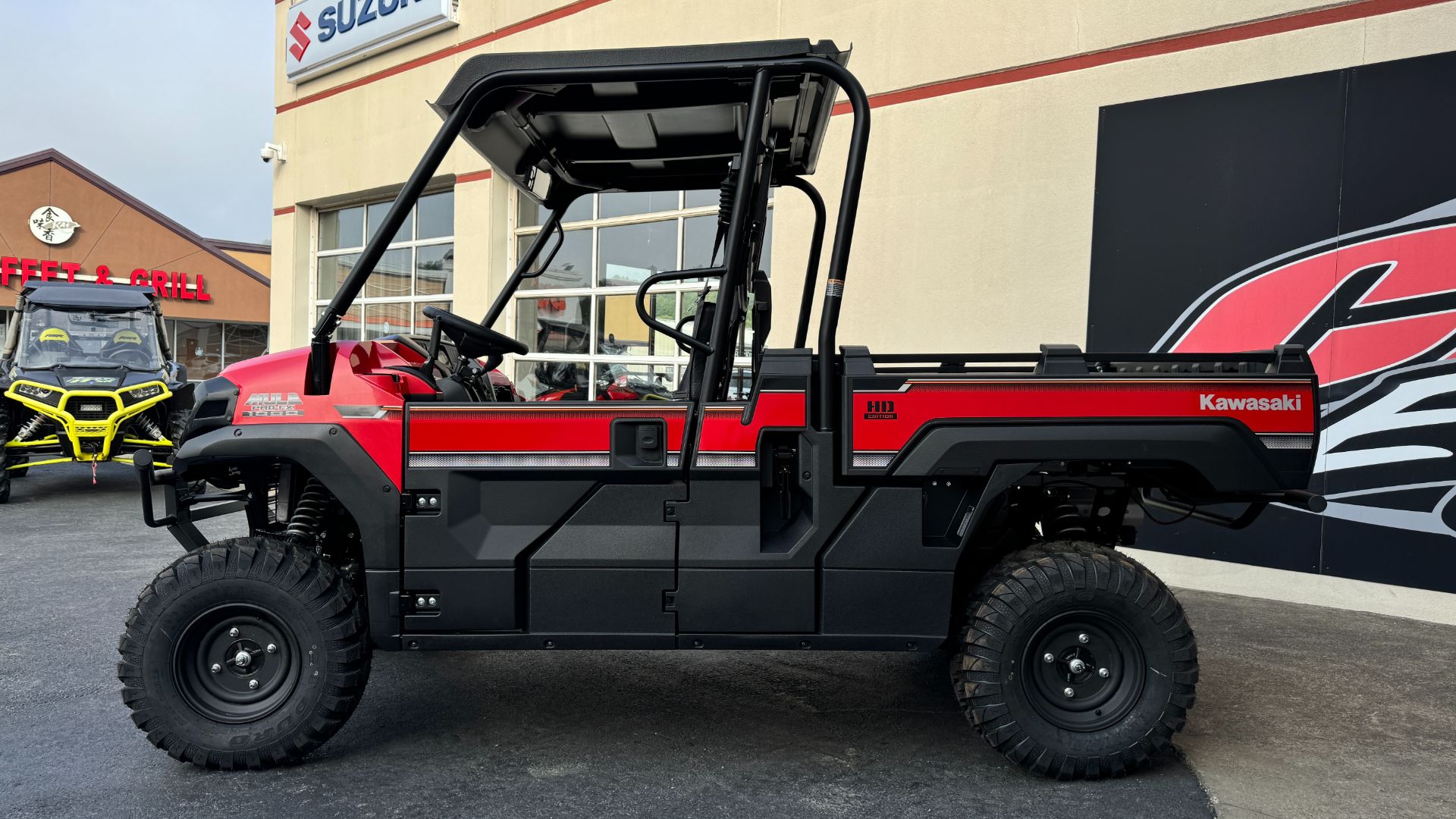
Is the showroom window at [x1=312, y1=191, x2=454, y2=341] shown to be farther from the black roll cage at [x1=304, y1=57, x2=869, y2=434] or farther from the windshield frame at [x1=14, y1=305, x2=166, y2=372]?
the black roll cage at [x1=304, y1=57, x2=869, y2=434]

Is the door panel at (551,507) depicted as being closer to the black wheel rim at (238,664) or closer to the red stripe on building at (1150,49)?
the black wheel rim at (238,664)

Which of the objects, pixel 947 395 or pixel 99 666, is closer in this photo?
pixel 947 395

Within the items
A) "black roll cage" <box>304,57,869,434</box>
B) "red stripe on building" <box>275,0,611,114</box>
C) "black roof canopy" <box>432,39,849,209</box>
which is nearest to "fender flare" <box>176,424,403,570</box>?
"black roll cage" <box>304,57,869,434</box>

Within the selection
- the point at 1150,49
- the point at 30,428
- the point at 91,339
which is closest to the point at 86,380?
the point at 30,428

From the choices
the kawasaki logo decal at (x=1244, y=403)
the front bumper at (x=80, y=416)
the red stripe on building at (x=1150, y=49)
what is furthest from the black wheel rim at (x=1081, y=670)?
the front bumper at (x=80, y=416)

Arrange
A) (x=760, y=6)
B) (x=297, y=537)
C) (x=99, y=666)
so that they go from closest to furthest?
(x=297, y=537)
(x=99, y=666)
(x=760, y=6)

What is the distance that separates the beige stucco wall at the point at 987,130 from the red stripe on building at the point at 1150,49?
4cm

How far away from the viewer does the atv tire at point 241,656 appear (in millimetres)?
3066

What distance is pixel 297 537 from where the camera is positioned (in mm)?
3439

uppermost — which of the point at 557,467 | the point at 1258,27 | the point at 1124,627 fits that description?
the point at 1258,27

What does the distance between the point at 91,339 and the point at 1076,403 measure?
10.9 metres

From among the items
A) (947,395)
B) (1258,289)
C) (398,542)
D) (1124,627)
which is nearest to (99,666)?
(398,542)

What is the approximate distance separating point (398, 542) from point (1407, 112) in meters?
5.95

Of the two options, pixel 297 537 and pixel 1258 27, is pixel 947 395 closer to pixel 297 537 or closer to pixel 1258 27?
pixel 297 537
